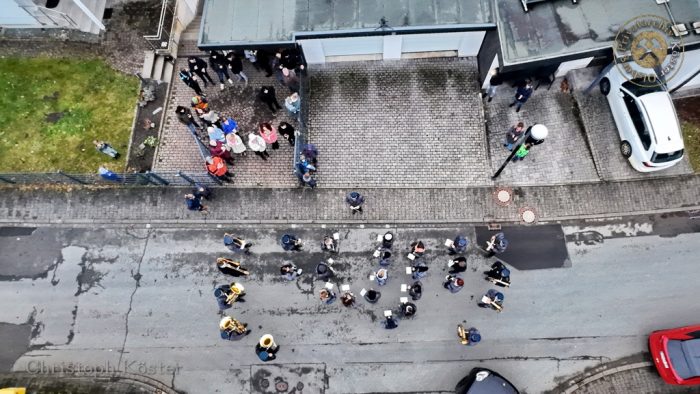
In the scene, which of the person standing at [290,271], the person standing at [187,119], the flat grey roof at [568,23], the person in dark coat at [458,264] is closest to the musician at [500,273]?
the person in dark coat at [458,264]

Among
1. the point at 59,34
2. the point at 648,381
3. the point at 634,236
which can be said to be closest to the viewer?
the point at 648,381

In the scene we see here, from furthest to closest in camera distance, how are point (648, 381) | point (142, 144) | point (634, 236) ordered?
point (142, 144)
point (634, 236)
point (648, 381)

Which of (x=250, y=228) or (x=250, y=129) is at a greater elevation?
(x=250, y=129)

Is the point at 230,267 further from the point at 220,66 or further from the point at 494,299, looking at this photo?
the point at 494,299

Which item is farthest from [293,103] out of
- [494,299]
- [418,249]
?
[494,299]

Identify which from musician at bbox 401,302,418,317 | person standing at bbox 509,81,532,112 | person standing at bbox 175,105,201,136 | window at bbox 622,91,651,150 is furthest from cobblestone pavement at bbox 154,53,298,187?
window at bbox 622,91,651,150

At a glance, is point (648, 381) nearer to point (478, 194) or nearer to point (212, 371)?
point (478, 194)

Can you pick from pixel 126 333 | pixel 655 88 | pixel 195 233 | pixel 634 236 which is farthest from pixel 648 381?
pixel 126 333
